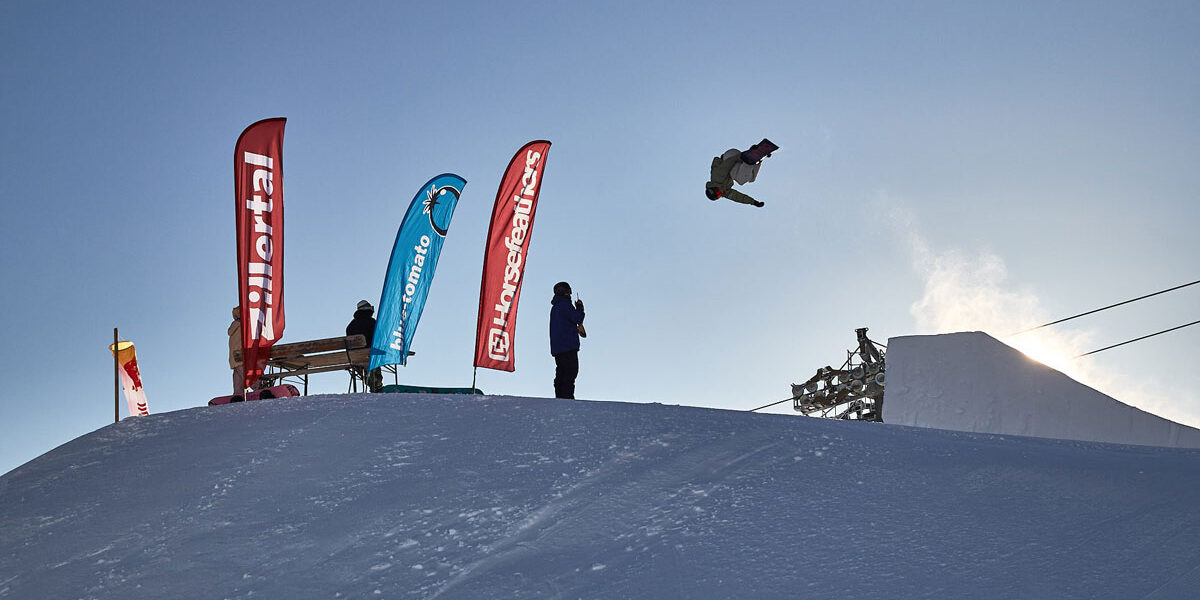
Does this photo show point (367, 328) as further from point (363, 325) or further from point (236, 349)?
point (236, 349)

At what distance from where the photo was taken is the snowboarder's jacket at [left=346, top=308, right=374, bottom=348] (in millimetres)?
12586

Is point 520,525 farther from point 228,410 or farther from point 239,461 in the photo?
point 228,410

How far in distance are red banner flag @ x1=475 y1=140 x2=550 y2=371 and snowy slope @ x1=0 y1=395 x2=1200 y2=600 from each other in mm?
6100

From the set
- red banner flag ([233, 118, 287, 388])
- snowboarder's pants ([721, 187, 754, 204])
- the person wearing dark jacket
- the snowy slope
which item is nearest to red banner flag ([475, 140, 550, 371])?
the person wearing dark jacket

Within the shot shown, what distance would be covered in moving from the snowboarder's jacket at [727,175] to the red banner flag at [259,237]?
5.34m

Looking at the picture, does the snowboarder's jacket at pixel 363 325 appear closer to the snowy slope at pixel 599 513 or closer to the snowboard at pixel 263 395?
the snowboard at pixel 263 395

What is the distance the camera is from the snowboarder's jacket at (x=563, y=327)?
33.5 feet

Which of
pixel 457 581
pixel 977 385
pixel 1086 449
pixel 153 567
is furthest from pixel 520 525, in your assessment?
pixel 977 385

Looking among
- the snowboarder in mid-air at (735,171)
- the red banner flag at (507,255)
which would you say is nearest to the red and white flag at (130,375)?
the red banner flag at (507,255)

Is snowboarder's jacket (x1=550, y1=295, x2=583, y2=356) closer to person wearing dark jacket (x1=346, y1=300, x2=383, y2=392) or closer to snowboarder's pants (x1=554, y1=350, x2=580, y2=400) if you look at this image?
snowboarder's pants (x1=554, y1=350, x2=580, y2=400)

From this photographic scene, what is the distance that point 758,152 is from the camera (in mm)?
10969

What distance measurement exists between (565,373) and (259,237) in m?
4.52

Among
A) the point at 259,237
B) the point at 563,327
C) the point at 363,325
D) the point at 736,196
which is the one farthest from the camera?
the point at 363,325

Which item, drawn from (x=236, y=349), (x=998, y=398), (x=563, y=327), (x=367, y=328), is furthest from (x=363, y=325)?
(x=998, y=398)
